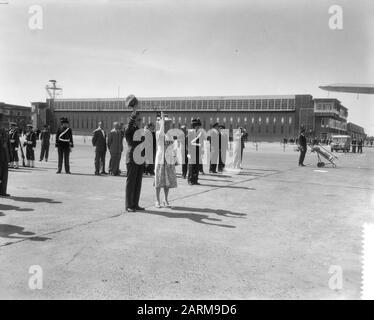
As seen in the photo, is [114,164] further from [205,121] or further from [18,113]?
[18,113]

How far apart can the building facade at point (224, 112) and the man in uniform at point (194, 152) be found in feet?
243

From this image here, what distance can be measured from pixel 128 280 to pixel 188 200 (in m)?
4.82

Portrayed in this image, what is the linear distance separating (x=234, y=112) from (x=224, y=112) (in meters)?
2.78

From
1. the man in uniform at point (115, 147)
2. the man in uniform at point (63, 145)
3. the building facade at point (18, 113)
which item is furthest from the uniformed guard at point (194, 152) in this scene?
the building facade at point (18, 113)

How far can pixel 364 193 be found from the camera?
10.3 metres

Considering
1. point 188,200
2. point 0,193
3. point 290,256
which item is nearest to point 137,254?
point 290,256

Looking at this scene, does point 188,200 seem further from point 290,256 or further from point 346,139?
point 346,139

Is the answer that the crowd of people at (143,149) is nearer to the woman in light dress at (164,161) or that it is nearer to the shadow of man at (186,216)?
the woman in light dress at (164,161)

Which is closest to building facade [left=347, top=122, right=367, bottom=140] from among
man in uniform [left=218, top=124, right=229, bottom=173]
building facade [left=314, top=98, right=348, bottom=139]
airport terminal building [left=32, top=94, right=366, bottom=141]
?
airport terminal building [left=32, top=94, right=366, bottom=141]

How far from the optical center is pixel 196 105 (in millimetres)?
104812

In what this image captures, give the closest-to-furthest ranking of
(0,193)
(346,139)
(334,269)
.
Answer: (334,269)
(0,193)
(346,139)
